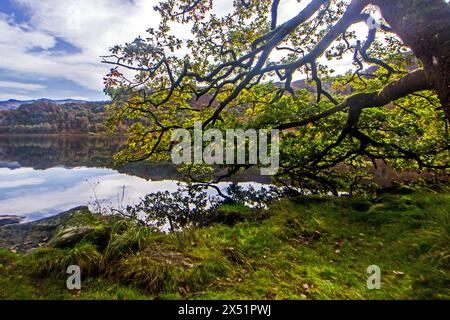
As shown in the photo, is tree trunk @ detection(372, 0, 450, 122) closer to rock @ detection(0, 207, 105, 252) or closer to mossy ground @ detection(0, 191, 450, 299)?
mossy ground @ detection(0, 191, 450, 299)

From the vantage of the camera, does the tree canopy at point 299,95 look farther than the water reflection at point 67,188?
No

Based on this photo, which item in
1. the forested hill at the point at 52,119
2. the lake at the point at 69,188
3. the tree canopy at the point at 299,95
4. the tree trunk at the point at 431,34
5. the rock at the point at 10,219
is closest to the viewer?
the tree trunk at the point at 431,34

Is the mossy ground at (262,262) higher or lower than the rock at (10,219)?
higher

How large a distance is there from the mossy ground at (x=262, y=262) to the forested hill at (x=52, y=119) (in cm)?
13272

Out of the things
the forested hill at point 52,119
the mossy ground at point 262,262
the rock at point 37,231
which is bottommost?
the rock at point 37,231

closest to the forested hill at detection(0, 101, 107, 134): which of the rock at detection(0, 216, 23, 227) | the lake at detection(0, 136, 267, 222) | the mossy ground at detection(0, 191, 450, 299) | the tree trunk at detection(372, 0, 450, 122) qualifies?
the lake at detection(0, 136, 267, 222)

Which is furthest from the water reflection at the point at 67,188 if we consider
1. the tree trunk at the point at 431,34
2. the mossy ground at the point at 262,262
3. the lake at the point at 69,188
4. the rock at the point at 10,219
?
the tree trunk at the point at 431,34

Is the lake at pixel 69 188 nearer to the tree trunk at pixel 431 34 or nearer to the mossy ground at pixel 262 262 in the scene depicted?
the mossy ground at pixel 262 262

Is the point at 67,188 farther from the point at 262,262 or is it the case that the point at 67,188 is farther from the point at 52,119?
the point at 52,119

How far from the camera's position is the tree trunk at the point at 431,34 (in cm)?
378

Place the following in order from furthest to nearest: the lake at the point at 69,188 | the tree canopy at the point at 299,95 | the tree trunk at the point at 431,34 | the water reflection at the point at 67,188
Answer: the water reflection at the point at 67,188 < the lake at the point at 69,188 < the tree canopy at the point at 299,95 < the tree trunk at the point at 431,34

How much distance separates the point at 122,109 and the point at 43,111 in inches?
7068

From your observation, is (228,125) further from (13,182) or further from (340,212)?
(13,182)

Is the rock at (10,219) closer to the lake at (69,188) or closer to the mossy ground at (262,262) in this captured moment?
the lake at (69,188)
